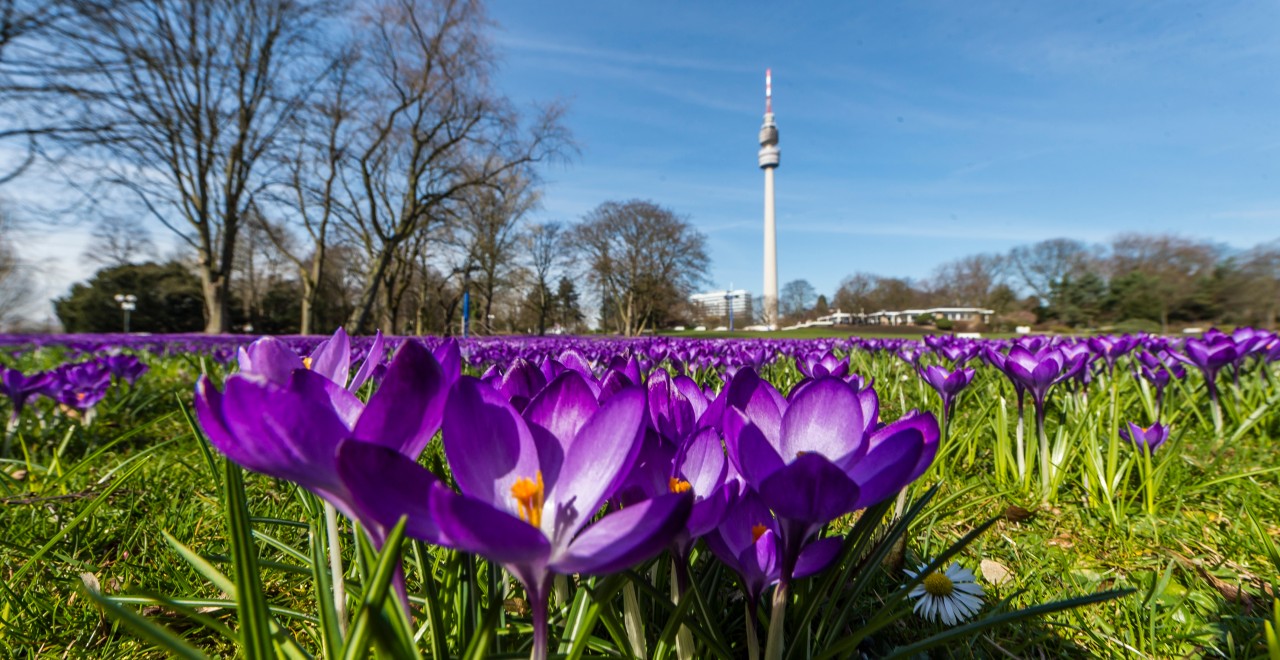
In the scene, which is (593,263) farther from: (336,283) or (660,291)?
(336,283)

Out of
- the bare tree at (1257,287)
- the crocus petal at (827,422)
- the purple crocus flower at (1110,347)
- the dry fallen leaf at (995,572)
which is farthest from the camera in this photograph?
the bare tree at (1257,287)

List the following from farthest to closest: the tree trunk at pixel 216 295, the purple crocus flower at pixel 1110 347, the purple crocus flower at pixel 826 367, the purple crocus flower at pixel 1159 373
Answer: the tree trunk at pixel 216 295 → the purple crocus flower at pixel 1110 347 → the purple crocus flower at pixel 1159 373 → the purple crocus flower at pixel 826 367

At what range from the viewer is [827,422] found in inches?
23.4

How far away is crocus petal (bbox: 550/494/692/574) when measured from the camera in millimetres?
385

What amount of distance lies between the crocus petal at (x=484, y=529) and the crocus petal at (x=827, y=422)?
0.31m

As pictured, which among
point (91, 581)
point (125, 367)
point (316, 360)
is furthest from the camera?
point (125, 367)

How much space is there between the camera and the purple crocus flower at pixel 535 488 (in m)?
0.39

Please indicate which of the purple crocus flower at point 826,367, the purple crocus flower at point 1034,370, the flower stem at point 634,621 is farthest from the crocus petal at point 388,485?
the purple crocus flower at point 1034,370

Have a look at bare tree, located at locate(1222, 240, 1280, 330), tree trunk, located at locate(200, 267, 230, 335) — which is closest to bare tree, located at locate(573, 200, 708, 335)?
tree trunk, located at locate(200, 267, 230, 335)

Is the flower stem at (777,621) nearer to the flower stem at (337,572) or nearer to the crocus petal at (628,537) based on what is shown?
the crocus petal at (628,537)

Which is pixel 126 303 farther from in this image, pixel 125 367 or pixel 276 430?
pixel 276 430

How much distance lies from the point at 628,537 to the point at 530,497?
120mm

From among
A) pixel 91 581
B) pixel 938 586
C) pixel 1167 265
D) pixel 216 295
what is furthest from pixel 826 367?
pixel 1167 265

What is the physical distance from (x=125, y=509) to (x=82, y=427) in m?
1.46
